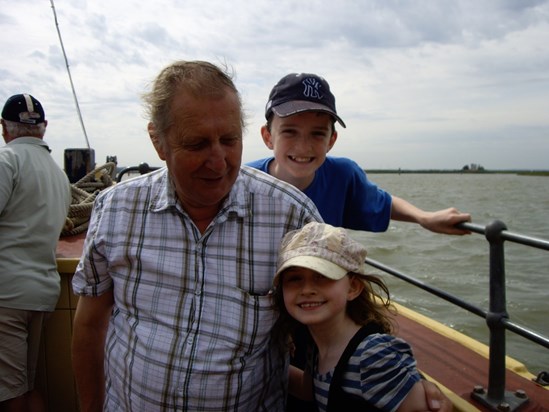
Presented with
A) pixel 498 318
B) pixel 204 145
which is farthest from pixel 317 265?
pixel 498 318

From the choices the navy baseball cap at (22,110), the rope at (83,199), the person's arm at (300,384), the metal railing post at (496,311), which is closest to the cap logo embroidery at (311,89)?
the metal railing post at (496,311)

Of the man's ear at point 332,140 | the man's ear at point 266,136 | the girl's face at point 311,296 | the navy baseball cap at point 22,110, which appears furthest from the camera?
the navy baseball cap at point 22,110

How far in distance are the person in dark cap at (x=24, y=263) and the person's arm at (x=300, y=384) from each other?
142 cm

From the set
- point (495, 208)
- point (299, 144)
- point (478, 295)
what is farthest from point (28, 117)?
point (495, 208)

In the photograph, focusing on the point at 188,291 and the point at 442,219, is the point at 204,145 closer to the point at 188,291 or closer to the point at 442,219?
the point at 188,291

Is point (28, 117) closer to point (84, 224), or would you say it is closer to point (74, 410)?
point (84, 224)

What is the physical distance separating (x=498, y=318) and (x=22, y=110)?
263 centimetres

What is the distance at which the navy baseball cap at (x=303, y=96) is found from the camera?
6.66ft

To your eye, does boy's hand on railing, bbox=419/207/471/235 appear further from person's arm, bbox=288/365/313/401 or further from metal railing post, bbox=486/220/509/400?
person's arm, bbox=288/365/313/401

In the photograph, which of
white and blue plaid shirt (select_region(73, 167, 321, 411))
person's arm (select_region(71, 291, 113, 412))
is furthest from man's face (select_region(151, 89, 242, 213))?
person's arm (select_region(71, 291, 113, 412))

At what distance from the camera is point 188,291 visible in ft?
4.95

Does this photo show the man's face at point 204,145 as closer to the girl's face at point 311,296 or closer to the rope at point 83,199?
the girl's face at point 311,296

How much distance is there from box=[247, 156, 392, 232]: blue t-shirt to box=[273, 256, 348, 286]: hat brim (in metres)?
0.70

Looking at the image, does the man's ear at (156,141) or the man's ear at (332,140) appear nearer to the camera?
the man's ear at (156,141)
